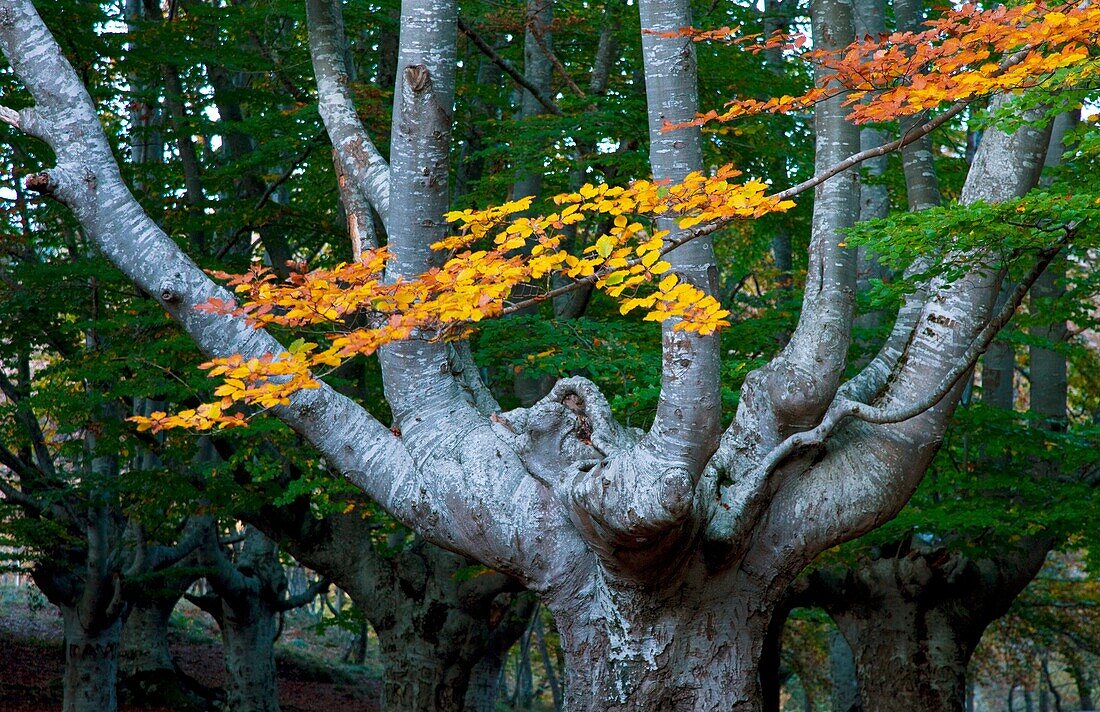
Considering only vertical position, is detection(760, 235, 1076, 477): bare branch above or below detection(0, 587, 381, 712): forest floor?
above

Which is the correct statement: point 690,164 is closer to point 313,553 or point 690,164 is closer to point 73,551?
point 313,553

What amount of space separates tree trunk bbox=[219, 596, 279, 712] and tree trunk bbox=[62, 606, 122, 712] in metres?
1.84

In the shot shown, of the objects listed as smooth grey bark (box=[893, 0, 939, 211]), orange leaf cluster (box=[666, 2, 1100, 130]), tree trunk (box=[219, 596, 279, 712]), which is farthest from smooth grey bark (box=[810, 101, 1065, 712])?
tree trunk (box=[219, 596, 279, 712])

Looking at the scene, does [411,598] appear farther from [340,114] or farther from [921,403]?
[921,403]

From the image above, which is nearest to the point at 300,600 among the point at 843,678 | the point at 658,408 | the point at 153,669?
the point at 153,669

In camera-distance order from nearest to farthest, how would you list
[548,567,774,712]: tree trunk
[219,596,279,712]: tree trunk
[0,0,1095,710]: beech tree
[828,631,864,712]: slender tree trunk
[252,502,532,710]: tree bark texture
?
[0,0,1095,710]: beech tree, [548,567,774,712]: tree trunk, [252,502,532,710]: tree bark texture, [219,596,279,712]: tree trunk, [828,631,864,712]: slender tree trunk

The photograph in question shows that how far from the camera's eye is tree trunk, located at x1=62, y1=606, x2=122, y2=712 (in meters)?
11.4

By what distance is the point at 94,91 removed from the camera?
11.5 metres

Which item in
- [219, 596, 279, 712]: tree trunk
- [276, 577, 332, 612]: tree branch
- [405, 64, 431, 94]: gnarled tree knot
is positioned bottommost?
[219, 596, 279, 712]: tree trunk

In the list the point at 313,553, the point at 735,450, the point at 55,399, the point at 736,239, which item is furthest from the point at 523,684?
the point at 735,450

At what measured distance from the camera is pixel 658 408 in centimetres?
516

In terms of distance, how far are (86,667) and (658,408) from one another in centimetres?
948

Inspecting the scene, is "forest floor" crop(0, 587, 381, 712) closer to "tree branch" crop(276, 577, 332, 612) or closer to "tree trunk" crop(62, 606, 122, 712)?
"tree branch" crop(276, 577, 332, 612)

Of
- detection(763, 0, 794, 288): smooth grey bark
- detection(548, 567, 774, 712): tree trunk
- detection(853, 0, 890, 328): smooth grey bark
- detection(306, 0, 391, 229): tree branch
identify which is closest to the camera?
detection(548, 567, 774, 712): tree trunk
